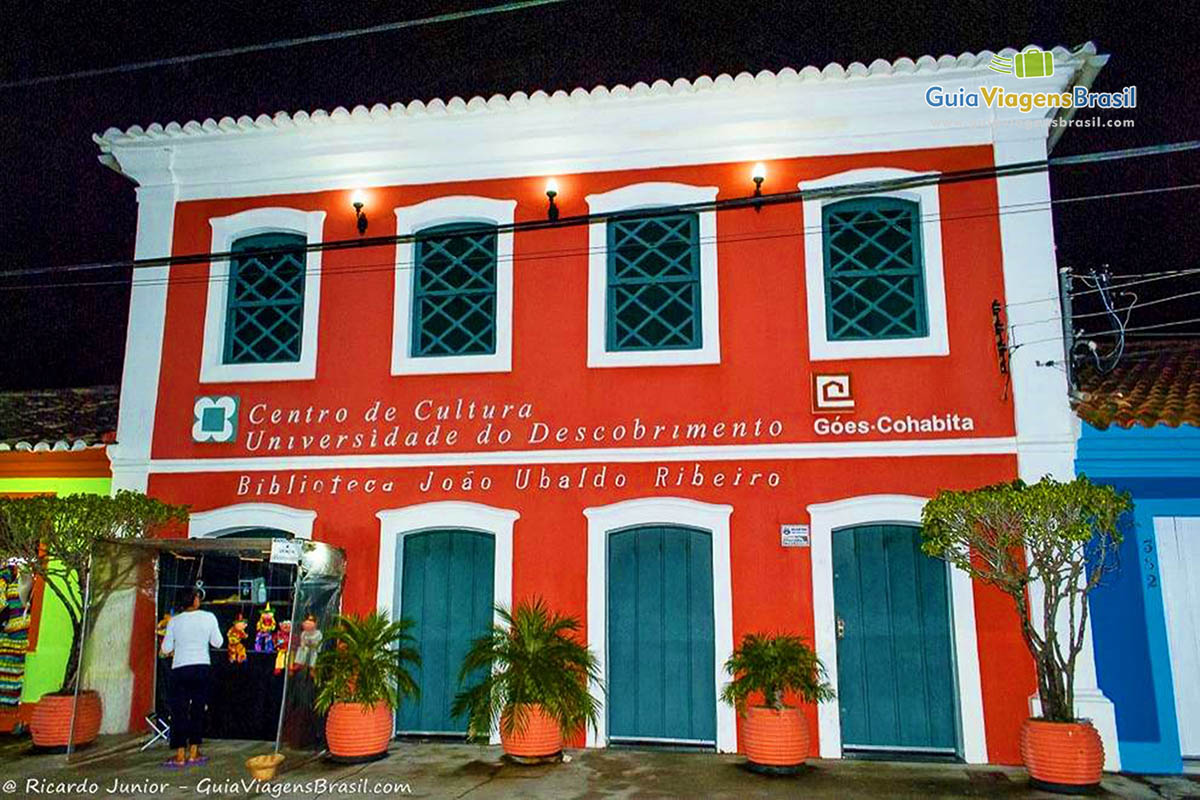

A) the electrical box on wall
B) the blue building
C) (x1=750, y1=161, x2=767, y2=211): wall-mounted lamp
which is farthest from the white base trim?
the blue building

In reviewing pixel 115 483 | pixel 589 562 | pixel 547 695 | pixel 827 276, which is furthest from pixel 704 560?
pixel 115 483

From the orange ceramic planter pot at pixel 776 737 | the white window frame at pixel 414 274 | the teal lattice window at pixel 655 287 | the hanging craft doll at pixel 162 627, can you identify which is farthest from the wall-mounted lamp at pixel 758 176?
the hanging craft doll at pixel 162 627

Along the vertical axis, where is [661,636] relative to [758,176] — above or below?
below

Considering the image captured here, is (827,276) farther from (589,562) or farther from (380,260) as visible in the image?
(380,260)

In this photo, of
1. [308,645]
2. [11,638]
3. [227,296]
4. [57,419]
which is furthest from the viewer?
[57,419]

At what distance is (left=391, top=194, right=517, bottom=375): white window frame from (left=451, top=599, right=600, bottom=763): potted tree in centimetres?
300

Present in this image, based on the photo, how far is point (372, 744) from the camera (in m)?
9.29

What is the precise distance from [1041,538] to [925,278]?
10.9 ft

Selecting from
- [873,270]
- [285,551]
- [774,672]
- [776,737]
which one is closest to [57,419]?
[285,551]

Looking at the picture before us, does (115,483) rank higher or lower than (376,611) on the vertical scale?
higher

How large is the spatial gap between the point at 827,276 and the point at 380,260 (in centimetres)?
531

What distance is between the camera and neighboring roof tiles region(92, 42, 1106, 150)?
10.1 meters

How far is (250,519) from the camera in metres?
10.9

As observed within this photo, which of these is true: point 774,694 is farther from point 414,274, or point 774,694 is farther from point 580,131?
point 580,131
